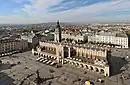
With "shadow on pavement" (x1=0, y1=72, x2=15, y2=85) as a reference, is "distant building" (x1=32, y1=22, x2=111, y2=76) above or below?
above

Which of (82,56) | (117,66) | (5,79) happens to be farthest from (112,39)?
(5,79)

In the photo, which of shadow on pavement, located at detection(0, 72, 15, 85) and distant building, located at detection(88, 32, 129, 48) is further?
distant building, located at detection(88, 32, 129, 48)

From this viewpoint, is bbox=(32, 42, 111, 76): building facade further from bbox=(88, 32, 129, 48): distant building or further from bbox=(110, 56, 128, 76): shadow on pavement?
bbox=(88, 32, 129, 48): distant building

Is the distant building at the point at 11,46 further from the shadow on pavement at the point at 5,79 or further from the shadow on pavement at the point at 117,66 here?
the shadow on pavement at the point at 117,66

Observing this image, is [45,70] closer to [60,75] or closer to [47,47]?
Answer: [60,75]

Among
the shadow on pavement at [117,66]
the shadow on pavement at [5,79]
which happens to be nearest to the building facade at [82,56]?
the shadow on pavement at [117,66]

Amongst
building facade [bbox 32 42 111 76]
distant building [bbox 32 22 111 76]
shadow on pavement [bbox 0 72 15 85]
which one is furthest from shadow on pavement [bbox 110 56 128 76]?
shadow on pavement [bbox 0 72 15 85]

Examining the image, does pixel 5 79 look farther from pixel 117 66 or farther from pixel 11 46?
pixel 11 46

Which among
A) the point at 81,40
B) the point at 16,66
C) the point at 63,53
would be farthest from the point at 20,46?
the point at 81,40
